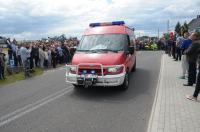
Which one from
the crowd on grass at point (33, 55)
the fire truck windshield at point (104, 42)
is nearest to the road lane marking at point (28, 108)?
the fire truck windshield at point (104, 42)

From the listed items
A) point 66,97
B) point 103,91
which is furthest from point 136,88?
point 66,97

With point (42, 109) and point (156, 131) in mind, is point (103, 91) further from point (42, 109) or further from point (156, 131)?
point (156, 131)

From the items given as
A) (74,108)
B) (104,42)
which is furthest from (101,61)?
(74,108)

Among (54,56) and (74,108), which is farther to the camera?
(54,56)

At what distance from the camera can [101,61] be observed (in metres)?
10.8

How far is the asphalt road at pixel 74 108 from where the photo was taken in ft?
24.0

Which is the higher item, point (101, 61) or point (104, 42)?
point (104, 42)

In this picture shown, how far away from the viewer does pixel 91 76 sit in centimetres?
1068

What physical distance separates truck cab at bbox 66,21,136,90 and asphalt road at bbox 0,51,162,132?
0.55 m

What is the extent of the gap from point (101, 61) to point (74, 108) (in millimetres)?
2337

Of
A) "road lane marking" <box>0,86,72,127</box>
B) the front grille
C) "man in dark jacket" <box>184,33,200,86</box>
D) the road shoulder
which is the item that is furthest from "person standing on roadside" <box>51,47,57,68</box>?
"man in dark jacket" <box>184,33,200,86</box>

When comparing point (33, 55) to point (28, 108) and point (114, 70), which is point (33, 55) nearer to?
point (114, 70)

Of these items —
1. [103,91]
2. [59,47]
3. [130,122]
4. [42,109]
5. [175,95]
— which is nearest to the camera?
[130,122]

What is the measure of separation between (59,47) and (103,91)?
13.9m
